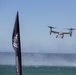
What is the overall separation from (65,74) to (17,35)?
215ft

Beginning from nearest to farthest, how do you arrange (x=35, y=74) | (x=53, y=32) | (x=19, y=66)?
1. (x=19, y=66)
2. (x=53, y=32)
3. (x=35, y=74)

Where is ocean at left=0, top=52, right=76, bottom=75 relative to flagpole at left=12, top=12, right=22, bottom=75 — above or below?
below

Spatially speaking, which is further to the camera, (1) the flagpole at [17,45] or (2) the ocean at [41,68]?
(2) the ocean at [41,68]

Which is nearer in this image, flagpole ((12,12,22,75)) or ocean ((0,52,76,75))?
flagpole ((12,12,22,75))

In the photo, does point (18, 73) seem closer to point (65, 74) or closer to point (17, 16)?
point (17, 16)

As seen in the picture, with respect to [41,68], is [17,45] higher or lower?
higher

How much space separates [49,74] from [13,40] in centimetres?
6372

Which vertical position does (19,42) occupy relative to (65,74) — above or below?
above

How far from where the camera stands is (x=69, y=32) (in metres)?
32.2

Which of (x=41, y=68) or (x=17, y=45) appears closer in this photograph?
(x=17, y=45)

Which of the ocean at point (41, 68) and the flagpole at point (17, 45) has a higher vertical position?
the flagpole at point (17, 45)

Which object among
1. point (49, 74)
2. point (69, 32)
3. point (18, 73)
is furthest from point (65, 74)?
point (18, 73)

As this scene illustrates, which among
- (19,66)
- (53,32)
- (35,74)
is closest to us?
(19,66)

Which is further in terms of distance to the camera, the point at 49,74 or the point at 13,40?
the point at 49,74
